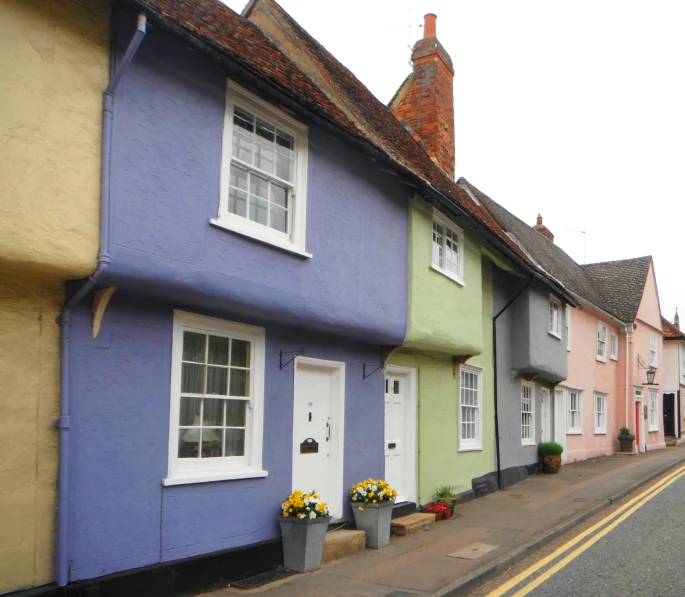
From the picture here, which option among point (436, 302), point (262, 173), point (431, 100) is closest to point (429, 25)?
point (431, 100)

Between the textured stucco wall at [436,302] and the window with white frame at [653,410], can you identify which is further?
the window with white frame at [653,410]

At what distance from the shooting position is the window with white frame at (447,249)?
40.5ft

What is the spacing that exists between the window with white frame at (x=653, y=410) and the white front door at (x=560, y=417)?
12.7 meters

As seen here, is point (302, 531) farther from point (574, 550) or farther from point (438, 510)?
point (438, 510)

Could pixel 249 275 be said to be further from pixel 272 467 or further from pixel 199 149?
pixel 272 467

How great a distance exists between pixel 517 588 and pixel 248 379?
3741 mm

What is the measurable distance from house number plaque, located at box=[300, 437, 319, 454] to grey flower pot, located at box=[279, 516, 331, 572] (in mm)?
1131

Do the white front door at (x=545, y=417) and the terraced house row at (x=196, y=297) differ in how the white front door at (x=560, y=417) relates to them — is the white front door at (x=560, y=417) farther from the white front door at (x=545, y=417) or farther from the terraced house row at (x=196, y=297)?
the terraced house row at (x=196, y=297)

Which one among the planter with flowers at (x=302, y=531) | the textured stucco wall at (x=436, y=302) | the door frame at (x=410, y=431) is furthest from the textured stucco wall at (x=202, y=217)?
the door frame at (x=410, y=431)

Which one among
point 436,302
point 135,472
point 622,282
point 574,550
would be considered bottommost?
point 574,550

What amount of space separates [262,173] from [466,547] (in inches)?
221

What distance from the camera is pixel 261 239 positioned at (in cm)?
791

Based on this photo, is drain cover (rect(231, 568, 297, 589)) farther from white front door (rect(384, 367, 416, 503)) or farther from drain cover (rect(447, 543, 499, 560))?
white front door (rect(384, 367, 416, 503))

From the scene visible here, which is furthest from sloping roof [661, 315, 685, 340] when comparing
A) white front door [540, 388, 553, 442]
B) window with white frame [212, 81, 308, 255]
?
window with white frame [212, 81, 308, 255]
